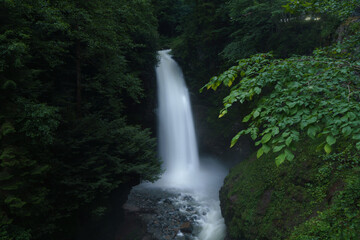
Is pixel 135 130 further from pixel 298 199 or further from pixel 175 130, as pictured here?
pixel 175 130

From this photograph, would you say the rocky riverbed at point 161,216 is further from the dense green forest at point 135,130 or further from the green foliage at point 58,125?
the green foliage at point 58,125

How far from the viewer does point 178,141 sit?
17.8 meters

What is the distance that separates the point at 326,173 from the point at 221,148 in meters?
10.8

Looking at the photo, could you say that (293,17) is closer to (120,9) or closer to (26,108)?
(120,9)

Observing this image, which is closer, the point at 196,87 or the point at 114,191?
the point at 114,191

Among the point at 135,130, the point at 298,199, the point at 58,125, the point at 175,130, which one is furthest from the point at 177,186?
the point at 58,125

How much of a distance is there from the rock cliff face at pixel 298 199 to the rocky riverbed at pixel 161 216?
2.08 meters

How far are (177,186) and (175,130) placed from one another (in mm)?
4777

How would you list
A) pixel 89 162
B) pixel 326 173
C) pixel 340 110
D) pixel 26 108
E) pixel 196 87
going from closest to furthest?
1. pixel 340 110
2. pixel 26 108
3. pixel 326 173
4. pixel 89 162
5. pixel 196 87

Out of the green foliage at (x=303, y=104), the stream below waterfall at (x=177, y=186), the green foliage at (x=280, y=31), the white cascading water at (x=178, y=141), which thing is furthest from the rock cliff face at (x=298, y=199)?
the white cascading water at (x=178, y=141)

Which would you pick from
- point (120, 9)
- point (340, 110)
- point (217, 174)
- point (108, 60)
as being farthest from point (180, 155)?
point (340, 110)

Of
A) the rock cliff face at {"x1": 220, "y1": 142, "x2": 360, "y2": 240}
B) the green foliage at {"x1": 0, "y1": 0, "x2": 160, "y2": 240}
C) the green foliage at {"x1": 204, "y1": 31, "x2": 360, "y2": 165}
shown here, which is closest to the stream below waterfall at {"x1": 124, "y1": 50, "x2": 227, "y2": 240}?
the rock cliff face at {"x1": 220, "y1": 142, "x2": 360, "y2": 240}

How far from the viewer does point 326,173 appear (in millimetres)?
6398

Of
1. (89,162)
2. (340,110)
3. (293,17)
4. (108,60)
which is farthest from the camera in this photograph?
(293,17)
